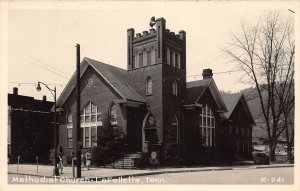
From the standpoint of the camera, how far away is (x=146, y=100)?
30.4m

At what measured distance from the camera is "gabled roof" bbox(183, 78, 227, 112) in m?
31.9

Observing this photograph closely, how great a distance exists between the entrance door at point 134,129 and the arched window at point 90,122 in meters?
2.50

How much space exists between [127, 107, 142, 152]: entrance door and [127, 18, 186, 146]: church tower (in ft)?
3.29

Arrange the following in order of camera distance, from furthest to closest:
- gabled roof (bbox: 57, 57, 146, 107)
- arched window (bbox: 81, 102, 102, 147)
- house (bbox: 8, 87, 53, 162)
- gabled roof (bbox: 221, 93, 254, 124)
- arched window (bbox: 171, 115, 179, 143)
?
gabled roof (bbox: 221, 93, 254, 124) < house (bbox: 8, 87, 53, 162) < arched window (bbox: 81, 102, 102, 147) < arched window (bbox: 171, 115, 179, 143) < gabled roof (bbox: 57, 57, 146, 107)

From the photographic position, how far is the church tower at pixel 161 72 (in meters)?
29.4

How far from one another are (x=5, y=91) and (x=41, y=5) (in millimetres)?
3384

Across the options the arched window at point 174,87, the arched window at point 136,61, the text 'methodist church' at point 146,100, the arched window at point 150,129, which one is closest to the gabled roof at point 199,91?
the text 'methodist church' at point 146,100

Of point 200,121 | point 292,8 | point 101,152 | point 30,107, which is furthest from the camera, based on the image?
point 30,107

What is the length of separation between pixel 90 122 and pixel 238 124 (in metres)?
18.6

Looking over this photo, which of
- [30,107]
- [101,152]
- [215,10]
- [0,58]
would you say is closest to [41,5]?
[0,58]

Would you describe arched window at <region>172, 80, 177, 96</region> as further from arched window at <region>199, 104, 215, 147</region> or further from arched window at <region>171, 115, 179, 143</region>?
arched window at <region>199, 104, 215, 147</region>

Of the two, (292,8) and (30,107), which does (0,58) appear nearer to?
(292,8)

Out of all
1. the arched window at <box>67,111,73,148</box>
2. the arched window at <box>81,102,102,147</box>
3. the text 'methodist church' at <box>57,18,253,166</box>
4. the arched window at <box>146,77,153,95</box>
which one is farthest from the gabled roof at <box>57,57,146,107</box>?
the arched window at <box>81,102,102,147</box>

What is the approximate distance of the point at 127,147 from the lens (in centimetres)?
2908
